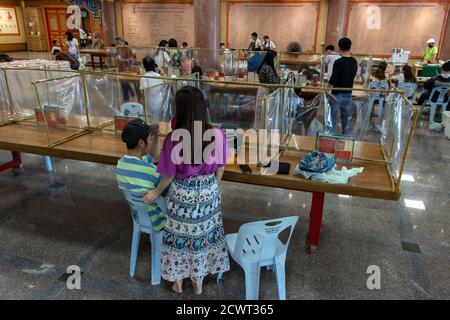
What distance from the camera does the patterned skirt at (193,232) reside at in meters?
1.88

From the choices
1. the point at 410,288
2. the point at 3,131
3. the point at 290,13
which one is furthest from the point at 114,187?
the point at 290,13

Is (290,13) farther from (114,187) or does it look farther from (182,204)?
(182,204)

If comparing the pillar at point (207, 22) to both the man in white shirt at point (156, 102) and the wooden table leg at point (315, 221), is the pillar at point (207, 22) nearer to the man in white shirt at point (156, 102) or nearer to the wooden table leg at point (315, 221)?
the man in white shirt at point (156, 102)

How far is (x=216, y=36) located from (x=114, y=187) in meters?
4.55

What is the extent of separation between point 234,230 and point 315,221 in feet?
2.23

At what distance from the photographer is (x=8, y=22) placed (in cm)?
1558

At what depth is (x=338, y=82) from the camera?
4.31 metres

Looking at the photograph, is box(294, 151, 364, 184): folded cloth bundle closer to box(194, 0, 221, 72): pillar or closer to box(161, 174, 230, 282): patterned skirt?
box(161, 174, 230, 282): patterned skirt

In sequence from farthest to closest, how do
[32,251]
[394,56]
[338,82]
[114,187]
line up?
[394,56], [338,82], [114,187], [32,251]

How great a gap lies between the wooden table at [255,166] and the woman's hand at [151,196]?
1.67 feet

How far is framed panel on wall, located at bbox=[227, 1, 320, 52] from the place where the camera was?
35.3 feet

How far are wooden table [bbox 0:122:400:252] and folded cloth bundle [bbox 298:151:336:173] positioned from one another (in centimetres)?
8

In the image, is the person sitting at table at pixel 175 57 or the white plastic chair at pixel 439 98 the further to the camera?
the person sitting at table at pixel 175 57

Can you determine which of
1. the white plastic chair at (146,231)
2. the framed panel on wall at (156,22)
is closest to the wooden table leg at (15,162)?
the white plastic chair at (146,231)
